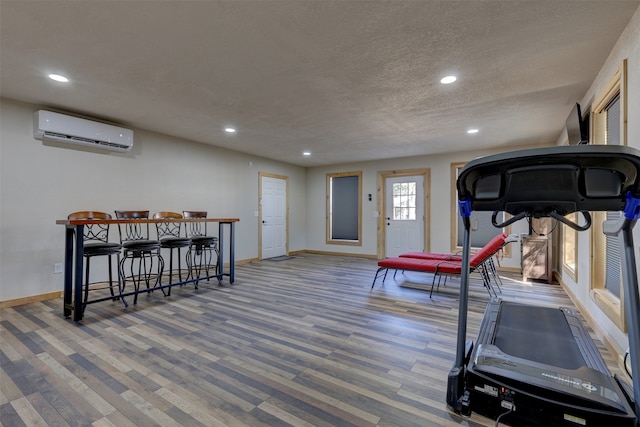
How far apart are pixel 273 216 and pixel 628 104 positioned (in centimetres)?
627

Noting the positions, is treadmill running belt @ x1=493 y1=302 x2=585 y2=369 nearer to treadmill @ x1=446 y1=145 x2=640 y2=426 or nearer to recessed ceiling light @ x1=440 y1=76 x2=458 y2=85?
treadmill @ x1=446 y1=145 x2=640 y2=426

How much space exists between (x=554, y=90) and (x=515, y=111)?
0.64 m

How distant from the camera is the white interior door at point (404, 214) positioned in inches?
265

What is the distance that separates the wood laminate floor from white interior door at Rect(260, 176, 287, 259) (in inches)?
131

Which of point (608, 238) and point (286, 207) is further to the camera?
point (286, 207)

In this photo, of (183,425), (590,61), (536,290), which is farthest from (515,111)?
(183,425)

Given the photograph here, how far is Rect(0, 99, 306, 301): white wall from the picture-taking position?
3554 mm

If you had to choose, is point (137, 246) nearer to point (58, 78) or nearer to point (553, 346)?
point (58, 78)

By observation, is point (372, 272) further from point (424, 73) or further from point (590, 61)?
point (590, 61)

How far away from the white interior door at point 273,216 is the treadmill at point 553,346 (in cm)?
573

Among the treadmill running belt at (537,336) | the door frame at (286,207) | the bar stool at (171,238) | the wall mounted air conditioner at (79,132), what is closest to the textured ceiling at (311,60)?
the wall mounted air conditioner at (79,132)

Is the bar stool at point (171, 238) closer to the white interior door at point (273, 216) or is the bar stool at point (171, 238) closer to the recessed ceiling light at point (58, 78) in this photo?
the recessed ceiling light at point (58, 78)

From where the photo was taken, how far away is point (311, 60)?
259 cm

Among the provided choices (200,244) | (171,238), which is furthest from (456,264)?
(171,238)
